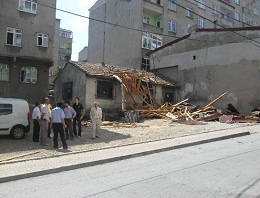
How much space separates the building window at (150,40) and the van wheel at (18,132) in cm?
2534

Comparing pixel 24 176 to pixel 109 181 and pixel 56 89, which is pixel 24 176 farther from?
pixel 56 89

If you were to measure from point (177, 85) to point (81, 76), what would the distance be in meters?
9.12

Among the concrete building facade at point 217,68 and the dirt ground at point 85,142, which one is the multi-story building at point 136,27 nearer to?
the concrete building facade at point 217,68

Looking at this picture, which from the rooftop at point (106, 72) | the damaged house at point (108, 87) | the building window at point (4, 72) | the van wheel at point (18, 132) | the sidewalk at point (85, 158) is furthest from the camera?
the building window at point (4, 72)

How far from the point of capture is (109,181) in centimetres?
742

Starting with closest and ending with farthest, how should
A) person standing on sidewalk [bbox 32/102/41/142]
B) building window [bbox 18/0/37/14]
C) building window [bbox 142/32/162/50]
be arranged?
person standing on sidewalk [bbox 32/102/41/142], building window [bbox 18/0/37/14], building window [bbox 142/32/162/50]

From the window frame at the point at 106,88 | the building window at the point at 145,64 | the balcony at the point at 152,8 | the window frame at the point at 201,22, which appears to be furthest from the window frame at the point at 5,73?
the window frame at the point at 201,22

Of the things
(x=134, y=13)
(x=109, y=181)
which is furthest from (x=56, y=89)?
(x=109, y=181)

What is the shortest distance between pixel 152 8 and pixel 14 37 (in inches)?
695

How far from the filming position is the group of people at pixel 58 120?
38.0ft

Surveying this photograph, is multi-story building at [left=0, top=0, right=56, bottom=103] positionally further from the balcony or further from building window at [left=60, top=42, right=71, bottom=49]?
building window at [left=60, top=42, right=71, bottom=49]

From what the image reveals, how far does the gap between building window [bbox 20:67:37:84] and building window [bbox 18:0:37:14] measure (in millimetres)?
4615

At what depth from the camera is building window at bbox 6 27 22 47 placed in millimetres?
26266

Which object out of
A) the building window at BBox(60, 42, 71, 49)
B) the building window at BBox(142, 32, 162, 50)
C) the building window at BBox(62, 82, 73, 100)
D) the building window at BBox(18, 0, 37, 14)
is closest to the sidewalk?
the building window at BBox(62, 82, 73, 100)
